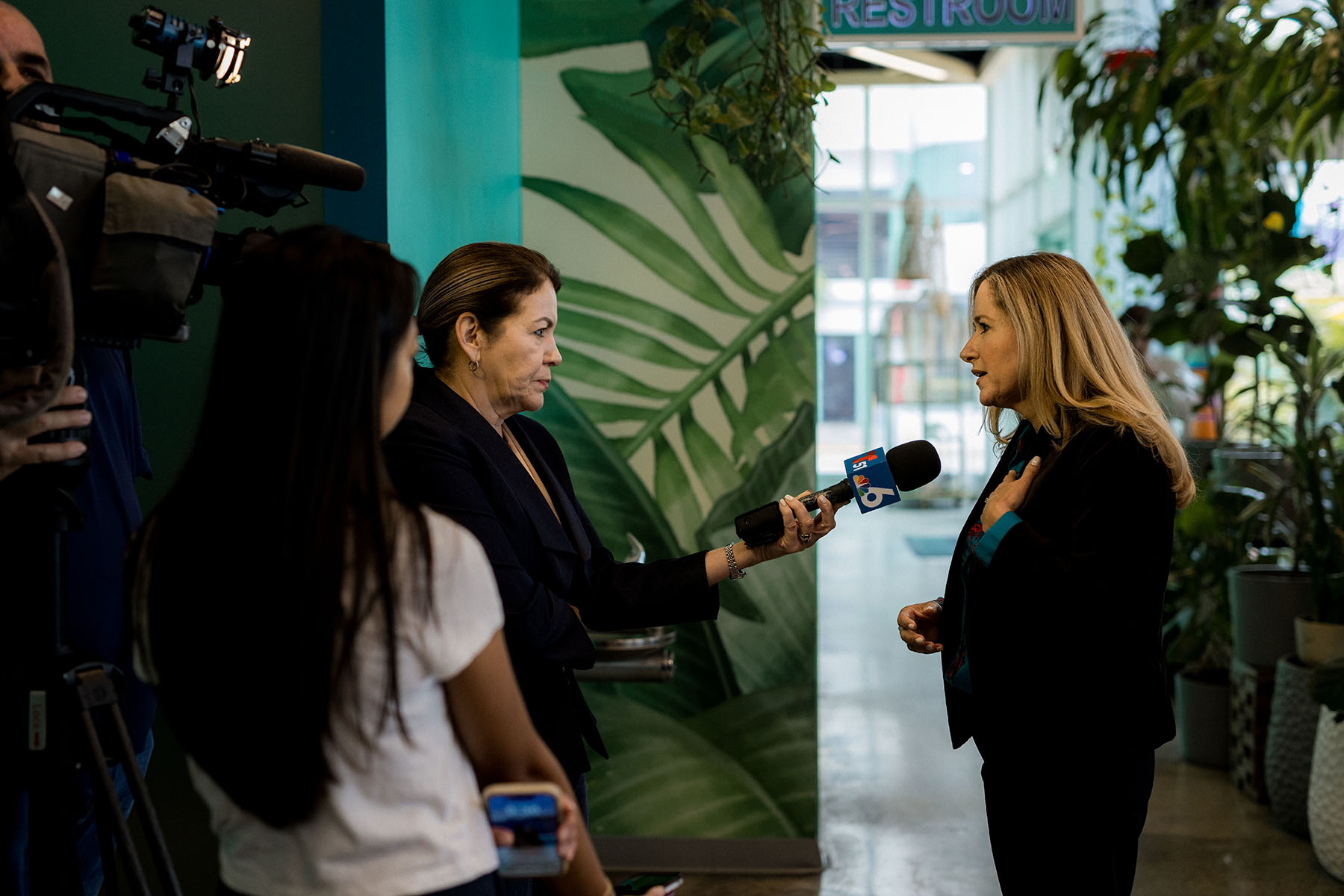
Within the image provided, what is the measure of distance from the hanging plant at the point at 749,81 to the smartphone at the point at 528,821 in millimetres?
2153

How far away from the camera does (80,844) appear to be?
1.58 metres

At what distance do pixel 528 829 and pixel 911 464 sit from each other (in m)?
1.11

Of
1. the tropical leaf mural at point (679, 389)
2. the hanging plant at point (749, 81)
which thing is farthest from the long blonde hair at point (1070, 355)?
the tropical leaf mural at point (679, 389)

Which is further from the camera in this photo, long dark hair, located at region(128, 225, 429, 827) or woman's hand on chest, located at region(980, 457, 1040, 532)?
woman's hand on chest, located at region(980, 457, 1040, 532)

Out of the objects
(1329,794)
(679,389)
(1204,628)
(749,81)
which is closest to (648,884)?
(679,389)

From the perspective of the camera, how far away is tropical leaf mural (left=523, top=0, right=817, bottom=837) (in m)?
3.18

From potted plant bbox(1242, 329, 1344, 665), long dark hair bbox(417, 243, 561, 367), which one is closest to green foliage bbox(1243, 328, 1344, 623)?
potted plant bbox(1242, 329, 1344, 665)

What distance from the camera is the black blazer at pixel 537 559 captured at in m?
1.55

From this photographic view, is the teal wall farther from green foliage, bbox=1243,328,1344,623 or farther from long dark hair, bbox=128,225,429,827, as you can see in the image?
green foliage, bbox=1243,328,1344,623

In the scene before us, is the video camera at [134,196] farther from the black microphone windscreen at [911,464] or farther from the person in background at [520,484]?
the black microphone windscreen at [911,464]

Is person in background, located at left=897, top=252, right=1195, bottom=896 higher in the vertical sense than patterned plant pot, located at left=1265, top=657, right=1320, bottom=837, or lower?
higher

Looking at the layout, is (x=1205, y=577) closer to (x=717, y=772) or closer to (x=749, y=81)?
(x=717, y=772)

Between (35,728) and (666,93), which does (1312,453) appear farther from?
(35,728)

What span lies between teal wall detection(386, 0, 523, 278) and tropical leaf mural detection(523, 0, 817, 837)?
0.72 feet
